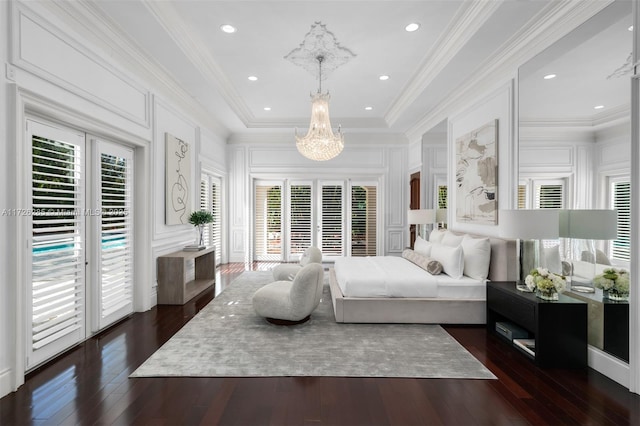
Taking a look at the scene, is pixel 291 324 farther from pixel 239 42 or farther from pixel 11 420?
pixel 239 42

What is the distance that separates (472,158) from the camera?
432cm

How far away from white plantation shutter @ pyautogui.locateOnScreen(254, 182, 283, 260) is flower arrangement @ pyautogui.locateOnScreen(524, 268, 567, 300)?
561 centimetres

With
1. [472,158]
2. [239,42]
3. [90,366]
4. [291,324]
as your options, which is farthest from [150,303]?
[472,158]

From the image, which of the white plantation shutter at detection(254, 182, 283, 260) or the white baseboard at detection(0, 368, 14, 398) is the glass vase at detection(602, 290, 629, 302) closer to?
the white baseboard at detection(0, 368, 14, 398)

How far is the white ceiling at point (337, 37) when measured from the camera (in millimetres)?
2922

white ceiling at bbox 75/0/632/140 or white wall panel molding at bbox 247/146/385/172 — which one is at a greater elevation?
white ceiling at bbox 75/0/632/140

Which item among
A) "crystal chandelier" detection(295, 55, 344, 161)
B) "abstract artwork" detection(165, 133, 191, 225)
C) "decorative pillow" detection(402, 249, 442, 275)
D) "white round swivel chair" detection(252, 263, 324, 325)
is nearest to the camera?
"white round swivel chair" detection(252, 263, 324, 325)

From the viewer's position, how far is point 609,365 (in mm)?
2391

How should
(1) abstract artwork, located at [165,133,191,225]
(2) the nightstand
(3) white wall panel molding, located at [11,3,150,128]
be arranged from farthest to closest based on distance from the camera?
(1) abstract artwork, located at [165,133,191,225] → (2) the nightstand → (3) white wall panel molding, located at [11,3,150,128]

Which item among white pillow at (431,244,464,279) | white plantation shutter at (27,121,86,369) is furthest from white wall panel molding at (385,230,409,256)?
white plantation shutter at (27,121,86,369)

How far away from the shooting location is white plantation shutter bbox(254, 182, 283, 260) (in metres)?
7.55

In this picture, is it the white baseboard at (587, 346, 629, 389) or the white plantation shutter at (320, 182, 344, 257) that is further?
the white plantation shutter at (320, 182, 344, 257)

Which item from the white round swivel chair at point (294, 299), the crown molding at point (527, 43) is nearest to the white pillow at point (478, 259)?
the white round swivel chair at point (294, 299)

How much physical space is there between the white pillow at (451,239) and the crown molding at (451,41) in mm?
2127
